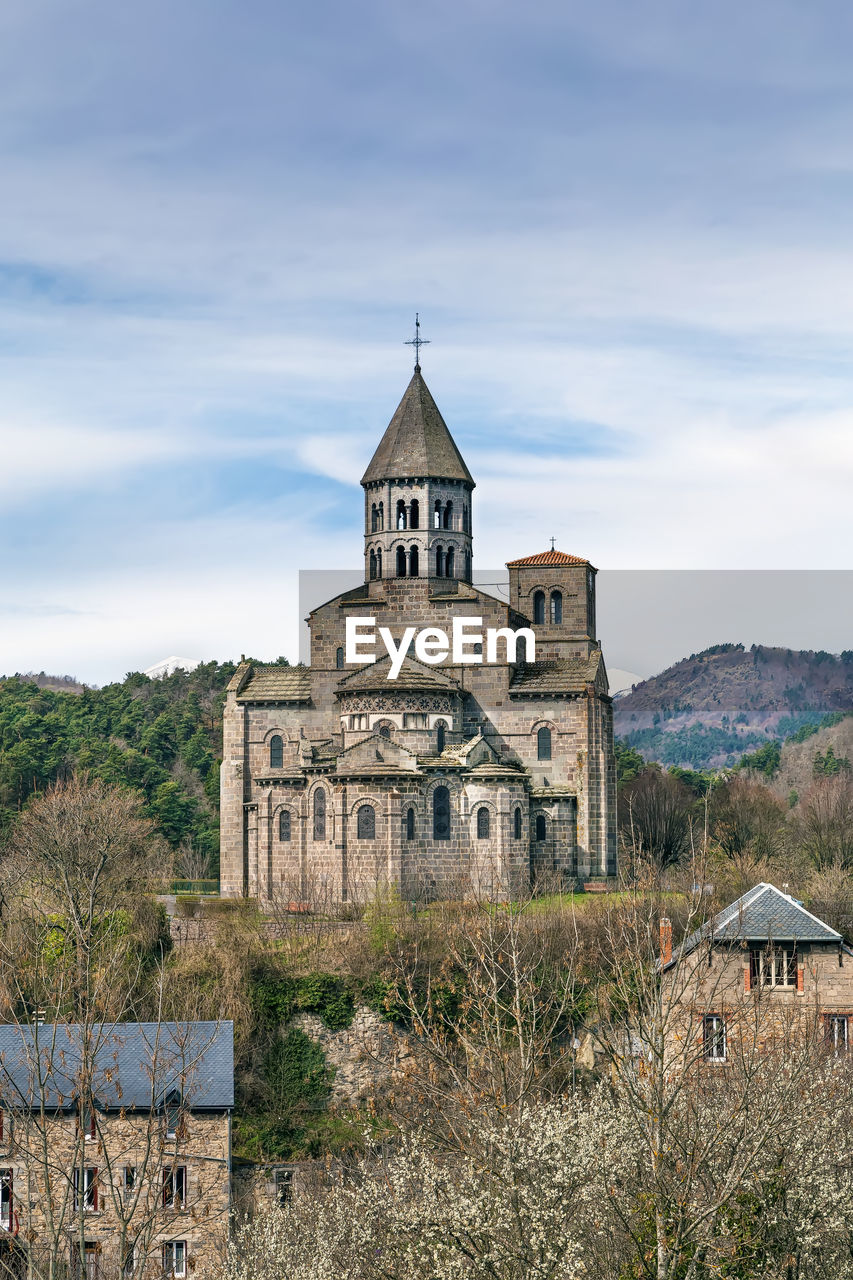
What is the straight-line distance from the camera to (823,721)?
128375 millimetres

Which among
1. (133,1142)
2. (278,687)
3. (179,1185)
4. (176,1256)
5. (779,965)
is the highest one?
(278,687)

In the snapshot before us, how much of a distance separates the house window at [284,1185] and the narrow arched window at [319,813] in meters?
18.8

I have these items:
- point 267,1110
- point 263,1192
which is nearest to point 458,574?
point 267,1110

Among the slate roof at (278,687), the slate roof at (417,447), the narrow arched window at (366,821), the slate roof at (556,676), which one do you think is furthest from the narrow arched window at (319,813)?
the slate roof at (417,447)

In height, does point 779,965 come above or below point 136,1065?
above

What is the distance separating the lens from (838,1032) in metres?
40.7

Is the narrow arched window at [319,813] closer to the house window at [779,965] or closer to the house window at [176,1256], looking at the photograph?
the house window at [779,965]

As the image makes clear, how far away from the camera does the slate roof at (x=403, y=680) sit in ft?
210

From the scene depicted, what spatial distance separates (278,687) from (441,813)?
11012mm

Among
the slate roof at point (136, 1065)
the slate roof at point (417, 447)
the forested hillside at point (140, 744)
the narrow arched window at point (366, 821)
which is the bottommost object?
the slate roof at point (136, 1065)

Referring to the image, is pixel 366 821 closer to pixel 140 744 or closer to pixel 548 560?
pixel 548 560

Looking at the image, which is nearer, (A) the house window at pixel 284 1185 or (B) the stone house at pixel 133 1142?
(B) the stone house at pixel 133 1142

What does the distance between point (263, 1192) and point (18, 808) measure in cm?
5014

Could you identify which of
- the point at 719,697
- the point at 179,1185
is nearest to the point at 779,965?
the point at 179,1185
